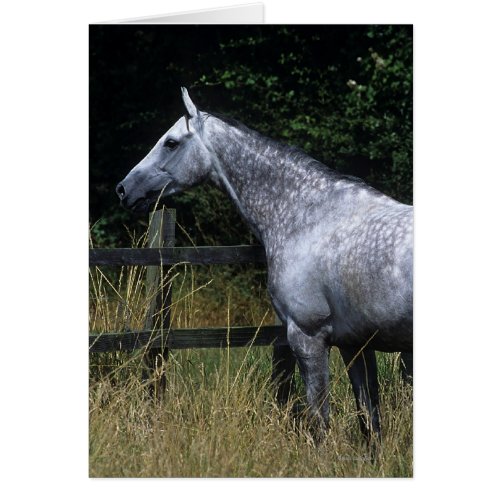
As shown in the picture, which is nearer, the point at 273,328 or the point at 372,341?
the point at 372,341

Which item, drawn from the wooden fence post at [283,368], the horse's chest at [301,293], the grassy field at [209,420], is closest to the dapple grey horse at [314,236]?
the horse's chest at [301,293]

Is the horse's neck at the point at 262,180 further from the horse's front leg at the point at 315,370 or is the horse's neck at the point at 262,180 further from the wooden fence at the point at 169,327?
the horse's front leg at the point at 315,370

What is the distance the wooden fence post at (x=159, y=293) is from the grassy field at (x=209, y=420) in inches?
2.2

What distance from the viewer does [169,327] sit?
5410 mm

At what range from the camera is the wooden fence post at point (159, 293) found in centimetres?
534

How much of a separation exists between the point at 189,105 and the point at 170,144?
274mm

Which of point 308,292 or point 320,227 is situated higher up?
point 320,227

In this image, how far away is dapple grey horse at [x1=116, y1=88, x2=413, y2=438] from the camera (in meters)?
4.64

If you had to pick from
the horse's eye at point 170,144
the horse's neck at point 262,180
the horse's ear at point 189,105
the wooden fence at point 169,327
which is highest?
the horse's ear at point 189,105
